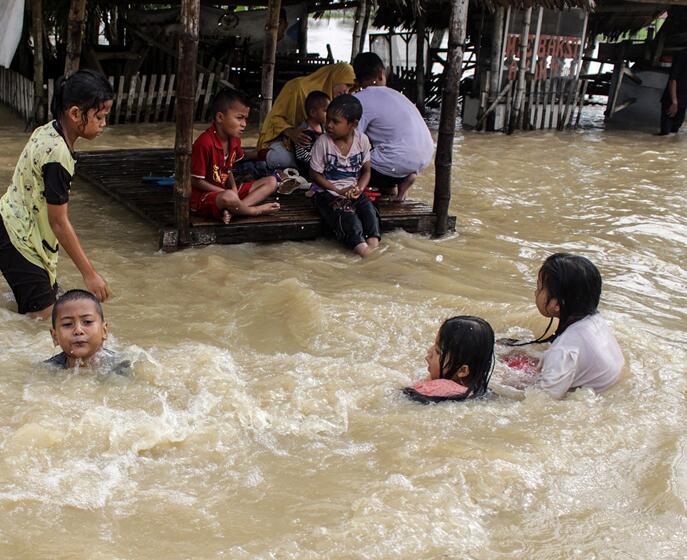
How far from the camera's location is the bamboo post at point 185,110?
5.85 m

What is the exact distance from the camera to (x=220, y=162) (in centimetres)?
645

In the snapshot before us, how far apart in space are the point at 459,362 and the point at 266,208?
3260 millimetres

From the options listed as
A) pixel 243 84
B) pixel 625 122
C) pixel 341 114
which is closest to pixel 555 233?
pixel 341 114

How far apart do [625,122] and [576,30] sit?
241cm

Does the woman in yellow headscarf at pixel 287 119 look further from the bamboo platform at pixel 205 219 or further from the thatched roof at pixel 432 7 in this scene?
the thatched roof at pixel 432 7

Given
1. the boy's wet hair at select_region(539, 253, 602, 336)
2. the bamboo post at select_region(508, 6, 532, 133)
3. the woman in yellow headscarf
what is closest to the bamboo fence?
the bamboo post at select_region(508, 6, 532, 133)

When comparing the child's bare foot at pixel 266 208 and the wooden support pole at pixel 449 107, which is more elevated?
the wooden support pole at pixel 449 107

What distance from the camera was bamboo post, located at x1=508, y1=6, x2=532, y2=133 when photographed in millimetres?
13359

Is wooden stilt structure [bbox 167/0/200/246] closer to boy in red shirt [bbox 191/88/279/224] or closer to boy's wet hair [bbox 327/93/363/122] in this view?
boy in red shirt [bbox 191/88/279/224]

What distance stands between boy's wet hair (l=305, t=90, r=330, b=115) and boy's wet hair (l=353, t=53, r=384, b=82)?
1.23 ft

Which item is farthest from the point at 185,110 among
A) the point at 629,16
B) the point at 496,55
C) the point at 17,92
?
the point at 629,16

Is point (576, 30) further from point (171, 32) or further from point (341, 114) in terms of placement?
point (341, 114)

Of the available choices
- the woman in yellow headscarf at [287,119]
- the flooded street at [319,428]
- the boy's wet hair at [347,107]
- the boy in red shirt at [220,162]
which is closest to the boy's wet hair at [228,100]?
the boy in red shirt at [220,162]

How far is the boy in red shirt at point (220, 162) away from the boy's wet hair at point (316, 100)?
1209 mm
